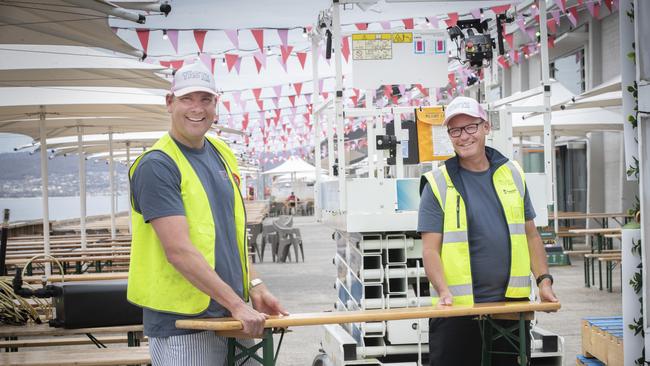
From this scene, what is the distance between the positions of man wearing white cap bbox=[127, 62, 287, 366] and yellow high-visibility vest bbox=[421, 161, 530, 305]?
1136 millimetres

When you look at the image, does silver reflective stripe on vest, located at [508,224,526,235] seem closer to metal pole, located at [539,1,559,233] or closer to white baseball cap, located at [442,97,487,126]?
white baseball cap, located at [442,97,487,126]

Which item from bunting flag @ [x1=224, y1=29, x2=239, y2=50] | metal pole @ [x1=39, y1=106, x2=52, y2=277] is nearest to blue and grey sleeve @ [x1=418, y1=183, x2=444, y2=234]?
metal pole @ [x1=39, y1=106, x2=52, y2=277]

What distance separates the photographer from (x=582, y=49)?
22.0 m

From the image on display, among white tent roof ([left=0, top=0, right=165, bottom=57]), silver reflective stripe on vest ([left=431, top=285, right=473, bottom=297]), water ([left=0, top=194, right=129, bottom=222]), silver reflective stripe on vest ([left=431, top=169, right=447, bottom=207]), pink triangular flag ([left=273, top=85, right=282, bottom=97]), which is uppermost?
pink triangular flag ([left=273, top=85, right=282, bottom=97])

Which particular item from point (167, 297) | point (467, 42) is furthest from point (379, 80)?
point (167, 297)

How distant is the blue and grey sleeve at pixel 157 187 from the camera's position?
9.79ft

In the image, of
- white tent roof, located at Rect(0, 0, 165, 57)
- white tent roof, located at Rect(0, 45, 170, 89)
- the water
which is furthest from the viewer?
the water

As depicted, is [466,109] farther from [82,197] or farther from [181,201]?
[82,197]

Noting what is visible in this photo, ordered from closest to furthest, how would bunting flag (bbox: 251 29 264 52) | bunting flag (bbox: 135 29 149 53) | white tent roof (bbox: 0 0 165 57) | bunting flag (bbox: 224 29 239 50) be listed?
white tent roof (bbox: 0 0 165 57), bunting flag (bbox: 135 29 149 53), bunting flag (bbox: 224 29 239 50), bunting flag (bbox: 251 29 264 52)

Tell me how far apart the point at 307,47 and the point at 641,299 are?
11192 millimetres

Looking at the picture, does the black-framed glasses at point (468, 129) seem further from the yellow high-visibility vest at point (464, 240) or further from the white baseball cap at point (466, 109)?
the yellow high-visibility vest at point (464, 240)

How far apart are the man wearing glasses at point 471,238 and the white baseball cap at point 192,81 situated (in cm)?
135

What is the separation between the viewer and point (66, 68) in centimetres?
797

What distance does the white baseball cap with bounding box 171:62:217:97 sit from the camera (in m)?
3.16
